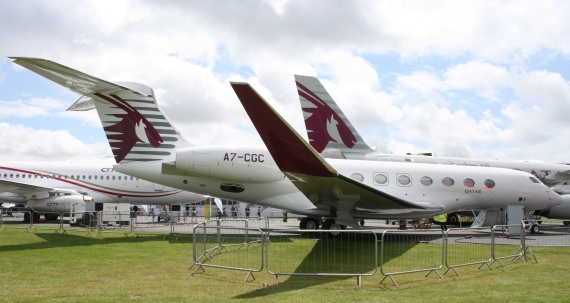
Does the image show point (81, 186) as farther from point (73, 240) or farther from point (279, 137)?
point (279, 137)

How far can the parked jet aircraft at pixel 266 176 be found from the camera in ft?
45.3

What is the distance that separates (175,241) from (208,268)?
562 centimetres

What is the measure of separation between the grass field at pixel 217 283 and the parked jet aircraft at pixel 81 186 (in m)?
13.7

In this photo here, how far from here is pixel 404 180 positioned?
50.9ft

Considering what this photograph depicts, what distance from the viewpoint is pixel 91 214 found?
17906mm

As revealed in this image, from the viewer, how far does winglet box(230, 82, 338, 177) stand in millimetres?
8312

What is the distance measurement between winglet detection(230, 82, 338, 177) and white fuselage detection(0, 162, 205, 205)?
1542 centimetres

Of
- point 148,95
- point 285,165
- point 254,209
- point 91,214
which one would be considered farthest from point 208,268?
point 254,209

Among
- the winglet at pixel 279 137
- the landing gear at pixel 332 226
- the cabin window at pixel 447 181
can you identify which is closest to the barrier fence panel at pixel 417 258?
the winglet at pixel 279 137

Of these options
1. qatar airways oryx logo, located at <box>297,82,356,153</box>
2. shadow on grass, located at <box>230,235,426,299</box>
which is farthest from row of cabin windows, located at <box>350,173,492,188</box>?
qatar airways oryx logo, located at <box>297,82,356,153</box>

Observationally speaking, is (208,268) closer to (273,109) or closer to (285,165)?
(285,165)

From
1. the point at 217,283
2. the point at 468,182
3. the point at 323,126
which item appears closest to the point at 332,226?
the point at 468,182

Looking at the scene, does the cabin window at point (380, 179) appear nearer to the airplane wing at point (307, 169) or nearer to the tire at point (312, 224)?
the airplane wing at point (307, 169)

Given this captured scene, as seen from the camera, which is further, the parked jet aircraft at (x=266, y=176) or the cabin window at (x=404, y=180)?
the cabin window at (x=404, y=180)
